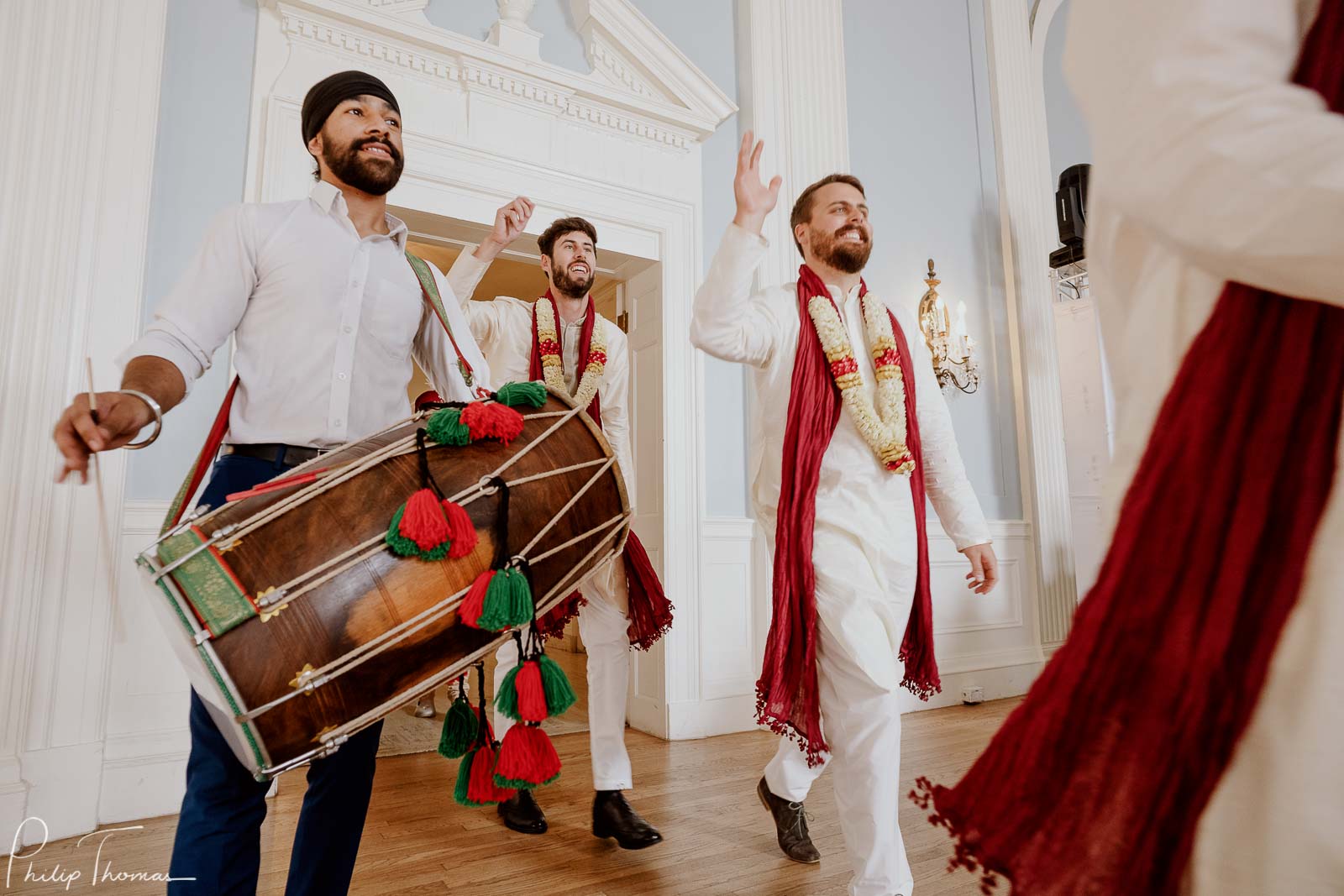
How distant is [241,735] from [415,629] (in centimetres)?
24

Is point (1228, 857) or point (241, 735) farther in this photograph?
point (241, 735)

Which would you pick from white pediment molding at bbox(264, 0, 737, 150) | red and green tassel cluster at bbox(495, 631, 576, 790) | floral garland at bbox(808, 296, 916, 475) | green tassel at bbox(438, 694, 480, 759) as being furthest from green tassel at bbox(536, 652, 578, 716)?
white pediment molding at bbox(264, 0, 737, 150)

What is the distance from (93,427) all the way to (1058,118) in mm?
6870

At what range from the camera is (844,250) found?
200cm

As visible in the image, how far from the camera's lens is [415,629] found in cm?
107

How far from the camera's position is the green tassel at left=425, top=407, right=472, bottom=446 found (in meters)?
1.17

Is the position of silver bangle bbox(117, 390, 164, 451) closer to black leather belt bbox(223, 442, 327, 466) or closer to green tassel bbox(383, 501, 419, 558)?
black leather belt bbox(223, 442, 327, 466)

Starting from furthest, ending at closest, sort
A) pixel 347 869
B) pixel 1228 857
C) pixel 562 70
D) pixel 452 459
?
pixel 562 70 → pixel 347 869 → pixel 452 459 → pixel 1228 857

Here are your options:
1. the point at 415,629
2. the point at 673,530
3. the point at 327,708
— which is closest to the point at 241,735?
the point at 327,708

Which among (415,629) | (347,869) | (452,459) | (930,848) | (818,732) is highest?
(452,459)

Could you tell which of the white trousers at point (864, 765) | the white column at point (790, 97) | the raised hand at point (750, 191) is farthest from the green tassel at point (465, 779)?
the white column at point (790, 97)

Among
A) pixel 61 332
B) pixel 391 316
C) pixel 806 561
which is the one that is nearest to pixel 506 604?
pixel 391 316

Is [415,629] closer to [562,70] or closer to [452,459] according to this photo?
[452,459]

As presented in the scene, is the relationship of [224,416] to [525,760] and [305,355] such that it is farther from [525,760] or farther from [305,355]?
[525,760]
